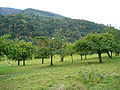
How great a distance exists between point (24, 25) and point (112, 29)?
132532 millimetres

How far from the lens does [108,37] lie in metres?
38.1

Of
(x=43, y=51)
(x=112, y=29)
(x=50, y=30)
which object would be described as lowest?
(x=43, y=51)

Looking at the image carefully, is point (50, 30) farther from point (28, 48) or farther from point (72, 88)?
point (72, 88)

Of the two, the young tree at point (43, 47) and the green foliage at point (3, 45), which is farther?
the young tree at point (43, 47)

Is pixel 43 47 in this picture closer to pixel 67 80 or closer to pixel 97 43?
pixel 97 43


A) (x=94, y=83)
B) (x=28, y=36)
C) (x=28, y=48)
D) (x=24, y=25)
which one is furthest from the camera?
(x=24, y=25)

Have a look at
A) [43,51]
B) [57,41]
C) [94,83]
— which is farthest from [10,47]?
[94,83]

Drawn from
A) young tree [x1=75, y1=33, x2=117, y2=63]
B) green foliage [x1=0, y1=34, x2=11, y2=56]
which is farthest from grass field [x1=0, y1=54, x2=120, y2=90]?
young tree [x1=75, y1=33, x2=117, y2=63]

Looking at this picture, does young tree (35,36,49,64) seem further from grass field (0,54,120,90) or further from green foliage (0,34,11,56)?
grass field (0,54,120,90)

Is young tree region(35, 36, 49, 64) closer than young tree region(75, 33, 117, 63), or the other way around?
young tree region(75, 33, 117, 63)

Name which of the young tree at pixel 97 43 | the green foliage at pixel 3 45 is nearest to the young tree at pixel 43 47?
the young tree at pixel 97 43

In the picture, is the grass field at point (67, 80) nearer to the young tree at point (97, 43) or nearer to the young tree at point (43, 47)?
the young tree at point (97, 43)

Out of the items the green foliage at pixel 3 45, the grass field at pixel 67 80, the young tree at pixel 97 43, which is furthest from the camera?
the young tree at pixel 97 43

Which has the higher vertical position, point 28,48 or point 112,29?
point 112,29
